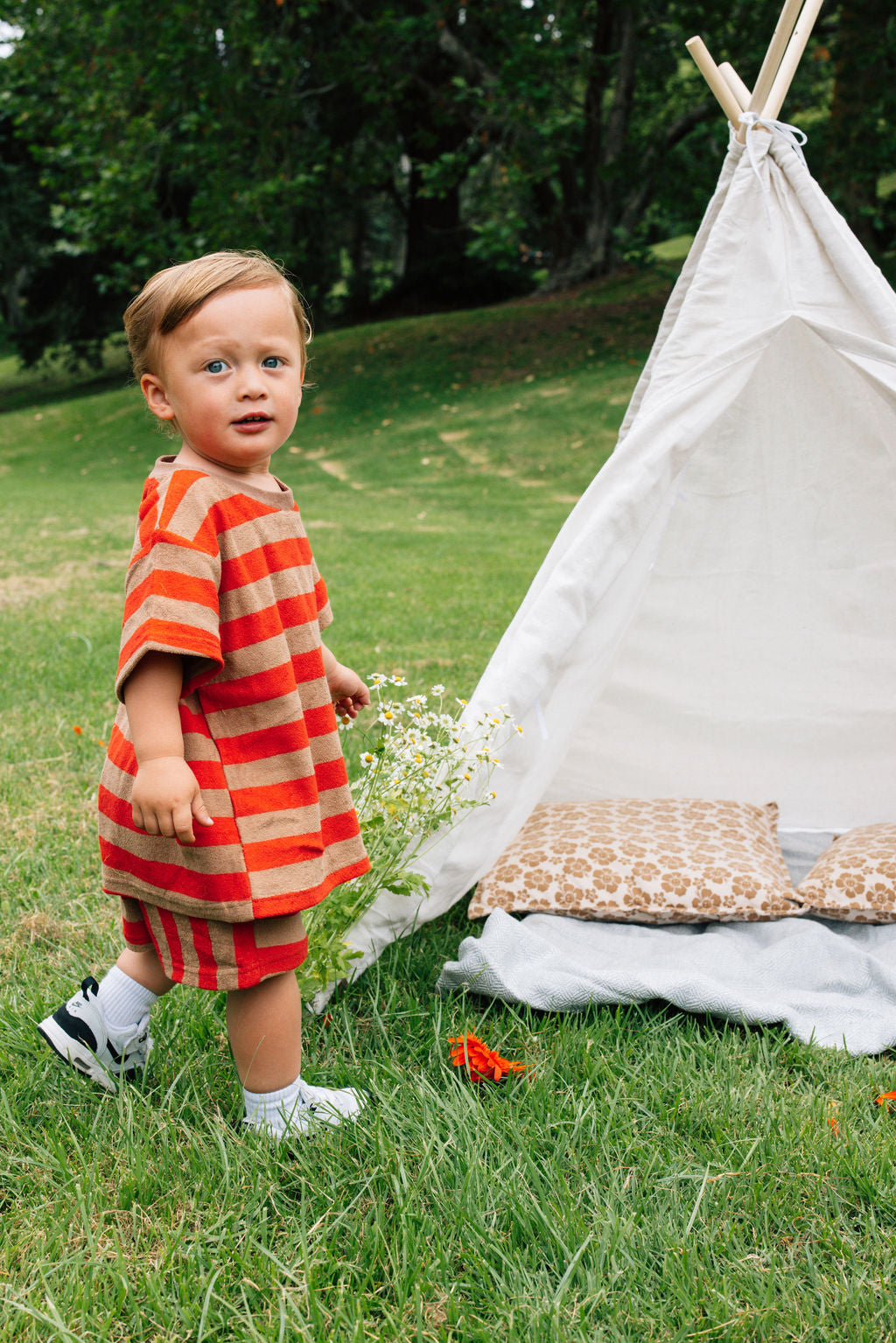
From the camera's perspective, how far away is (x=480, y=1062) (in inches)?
79.4

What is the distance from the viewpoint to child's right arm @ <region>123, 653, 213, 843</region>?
155cm

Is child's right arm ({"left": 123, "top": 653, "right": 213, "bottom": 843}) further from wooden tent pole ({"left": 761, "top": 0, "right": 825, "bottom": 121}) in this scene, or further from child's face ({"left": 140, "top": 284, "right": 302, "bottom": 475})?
wooden tent pole ({"left": 761, "top": 0, "right": 825, "bottom": 121})

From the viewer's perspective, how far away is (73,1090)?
6.48 feet

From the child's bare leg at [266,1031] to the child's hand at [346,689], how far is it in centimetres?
58

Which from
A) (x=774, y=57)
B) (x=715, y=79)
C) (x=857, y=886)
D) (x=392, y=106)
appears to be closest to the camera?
(x=774, y=57)

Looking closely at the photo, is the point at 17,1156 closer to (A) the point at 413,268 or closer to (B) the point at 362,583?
(B) the point at 362,583

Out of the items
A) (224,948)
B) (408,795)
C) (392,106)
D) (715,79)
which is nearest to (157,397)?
(224,948)

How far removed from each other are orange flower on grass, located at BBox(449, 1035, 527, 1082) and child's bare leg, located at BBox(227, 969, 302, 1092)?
356mm

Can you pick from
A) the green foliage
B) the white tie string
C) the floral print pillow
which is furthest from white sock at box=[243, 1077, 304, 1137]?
the green foliage

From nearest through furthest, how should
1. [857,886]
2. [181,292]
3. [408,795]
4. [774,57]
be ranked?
[181,292], [408,795], [774,57], [857,886]

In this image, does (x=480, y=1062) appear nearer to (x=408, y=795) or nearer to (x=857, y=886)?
(x=408, y=795)

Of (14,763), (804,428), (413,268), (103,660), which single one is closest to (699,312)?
(804,428)

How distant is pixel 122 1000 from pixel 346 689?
0.72 meters

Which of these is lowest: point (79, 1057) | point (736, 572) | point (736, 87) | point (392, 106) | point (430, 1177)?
point (430, 1177)
